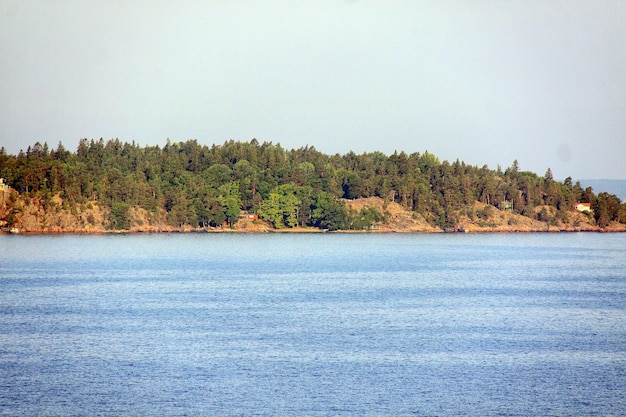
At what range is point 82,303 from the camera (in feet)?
215

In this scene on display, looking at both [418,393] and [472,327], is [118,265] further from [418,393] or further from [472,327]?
[418,393]

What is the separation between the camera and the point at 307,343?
48469 millimetres

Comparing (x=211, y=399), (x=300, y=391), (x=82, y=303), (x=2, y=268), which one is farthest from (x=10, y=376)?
(x=2, y=268)

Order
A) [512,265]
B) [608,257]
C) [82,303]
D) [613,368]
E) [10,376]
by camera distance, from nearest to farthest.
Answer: [10,376]
[613,368]
[82,303]
[512,265]
[608,257]

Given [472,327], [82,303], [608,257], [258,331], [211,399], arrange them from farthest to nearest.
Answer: [608,257] → [82,303] → [472,327] → [258,331] → [211,399]

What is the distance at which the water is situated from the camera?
36.3m

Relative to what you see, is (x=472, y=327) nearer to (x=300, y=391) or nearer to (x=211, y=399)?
(x=300, y=391)

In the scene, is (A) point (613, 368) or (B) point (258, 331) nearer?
(A) point (613, 368)

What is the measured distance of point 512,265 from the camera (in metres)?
117

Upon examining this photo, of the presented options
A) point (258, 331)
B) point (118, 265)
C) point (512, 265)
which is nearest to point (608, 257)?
point (512, 265)

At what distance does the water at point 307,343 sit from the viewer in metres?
36.3

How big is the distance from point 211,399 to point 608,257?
11661cm

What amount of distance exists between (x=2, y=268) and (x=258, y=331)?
54.0m

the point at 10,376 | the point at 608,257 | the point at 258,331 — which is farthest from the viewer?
the point at 608,257
